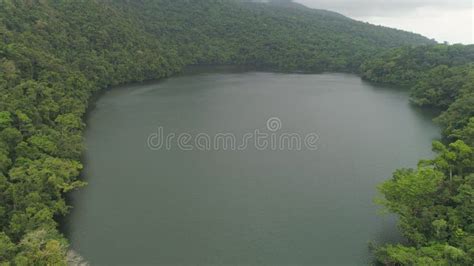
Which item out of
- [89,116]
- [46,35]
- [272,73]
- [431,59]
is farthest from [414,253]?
[272,73]

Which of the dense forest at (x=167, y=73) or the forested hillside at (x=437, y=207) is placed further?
the dense forest at (x=167, y=73)

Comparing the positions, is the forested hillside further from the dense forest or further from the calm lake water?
the calm lake water

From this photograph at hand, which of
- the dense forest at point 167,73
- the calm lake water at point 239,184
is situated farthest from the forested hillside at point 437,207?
the calm lake water at point 239,184

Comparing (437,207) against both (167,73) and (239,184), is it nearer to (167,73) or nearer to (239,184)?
(239,184)

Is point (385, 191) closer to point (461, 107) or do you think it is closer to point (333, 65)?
point (461, 107)

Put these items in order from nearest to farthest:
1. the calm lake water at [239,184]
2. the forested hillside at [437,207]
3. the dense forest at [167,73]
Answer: the forested hillside at [437,207]
the dense forest at [167,73]
the calm lake water at [239,184]

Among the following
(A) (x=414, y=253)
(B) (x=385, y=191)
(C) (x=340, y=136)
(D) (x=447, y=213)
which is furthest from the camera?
(C) (x=340, y=136)

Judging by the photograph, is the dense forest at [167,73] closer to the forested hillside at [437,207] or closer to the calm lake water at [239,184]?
the forested hillside at [437,207]
